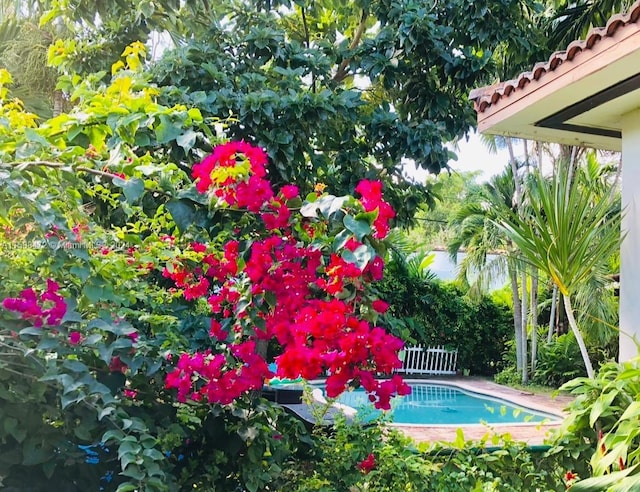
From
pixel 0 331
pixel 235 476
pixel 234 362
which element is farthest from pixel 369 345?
pixel 0 331

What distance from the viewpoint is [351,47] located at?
4836mm

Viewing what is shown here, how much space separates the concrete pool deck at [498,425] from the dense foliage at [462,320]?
2.19 feet

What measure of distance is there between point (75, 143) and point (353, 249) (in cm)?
90

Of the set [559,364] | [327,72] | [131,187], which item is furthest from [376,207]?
[559,364]

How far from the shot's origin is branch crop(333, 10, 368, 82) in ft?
→ 14.7

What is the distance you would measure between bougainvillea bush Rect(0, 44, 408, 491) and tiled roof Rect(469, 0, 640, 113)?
151 centimetres

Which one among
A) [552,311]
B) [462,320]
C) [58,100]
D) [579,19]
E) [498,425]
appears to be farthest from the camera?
[462,320]

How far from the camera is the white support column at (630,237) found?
290 cm

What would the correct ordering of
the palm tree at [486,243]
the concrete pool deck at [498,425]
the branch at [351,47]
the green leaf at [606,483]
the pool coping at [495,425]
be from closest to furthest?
the green leaf at [606,483] → the branch at [351,47] → the pool coping at [495,425] → the concrete pool deck at [498,425] → the palm tree at [486,243]

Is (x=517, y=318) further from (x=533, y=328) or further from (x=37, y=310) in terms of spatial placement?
(x=37, y=310)

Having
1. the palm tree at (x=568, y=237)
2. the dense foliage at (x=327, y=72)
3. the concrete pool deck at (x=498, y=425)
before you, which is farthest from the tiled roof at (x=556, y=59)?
the concrete pool deck at (x=498, y=425)

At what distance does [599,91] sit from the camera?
266 centimetres

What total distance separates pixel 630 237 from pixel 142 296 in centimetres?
266

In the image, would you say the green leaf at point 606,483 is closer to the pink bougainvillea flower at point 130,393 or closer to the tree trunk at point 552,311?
the pink bougainvillea flower at point 130,393
